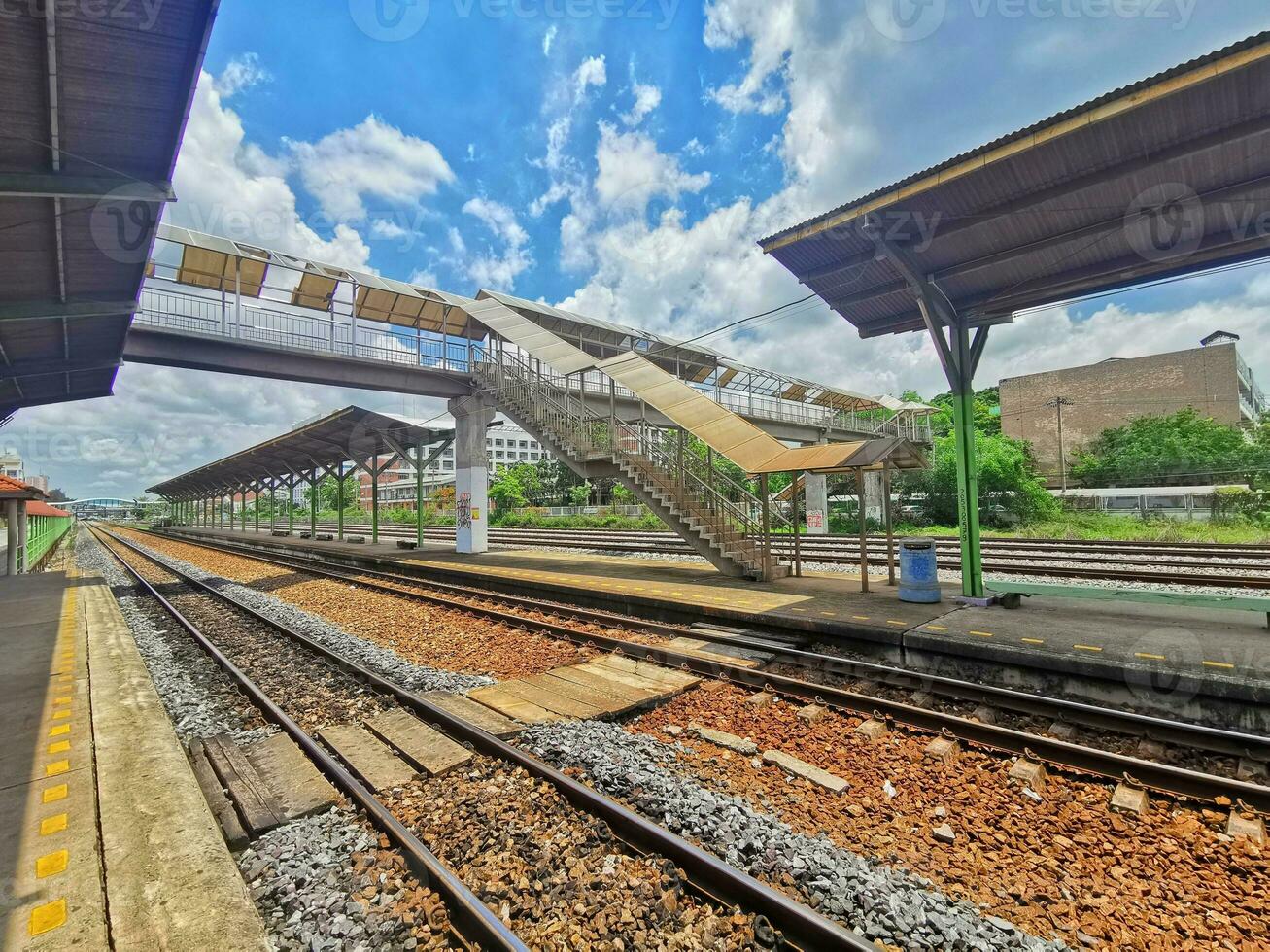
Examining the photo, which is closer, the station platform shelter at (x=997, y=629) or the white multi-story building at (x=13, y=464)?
the station platform shelter at (x=997, y=629)

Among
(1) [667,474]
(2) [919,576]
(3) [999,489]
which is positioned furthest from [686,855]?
(3) [999,489]

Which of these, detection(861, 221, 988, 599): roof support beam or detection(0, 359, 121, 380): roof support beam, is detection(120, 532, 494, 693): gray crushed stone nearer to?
detection(0, 359, 121, 380): roof support beam

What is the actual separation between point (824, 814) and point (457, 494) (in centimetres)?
1993

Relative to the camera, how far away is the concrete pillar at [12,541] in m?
20.3

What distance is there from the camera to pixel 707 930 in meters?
2.95

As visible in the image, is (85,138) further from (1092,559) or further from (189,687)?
(1092,559)

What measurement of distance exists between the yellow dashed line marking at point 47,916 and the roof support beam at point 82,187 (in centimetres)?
754

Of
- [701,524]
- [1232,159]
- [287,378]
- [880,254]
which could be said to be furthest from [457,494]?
[1232,159]

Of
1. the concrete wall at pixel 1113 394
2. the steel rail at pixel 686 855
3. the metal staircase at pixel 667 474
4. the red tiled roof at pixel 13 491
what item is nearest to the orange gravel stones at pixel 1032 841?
the steel rail at pixel 686 855

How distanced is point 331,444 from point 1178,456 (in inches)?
2053

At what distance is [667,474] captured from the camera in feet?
49.4

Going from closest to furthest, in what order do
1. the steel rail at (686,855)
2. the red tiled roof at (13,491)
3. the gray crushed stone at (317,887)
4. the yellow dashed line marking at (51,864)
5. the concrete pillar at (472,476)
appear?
the steel rail at (686,855) → the gray crushed stone at (317,887) → the yellow dashed line marking at (51,864) → the red tiled roof at (13,491) → the concrete pillar at (472,476)

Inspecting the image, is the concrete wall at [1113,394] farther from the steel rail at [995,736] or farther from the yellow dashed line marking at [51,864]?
the yellow dashed line marking at [51,864]

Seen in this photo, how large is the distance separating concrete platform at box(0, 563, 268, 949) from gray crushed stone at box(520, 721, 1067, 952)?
2.37m
